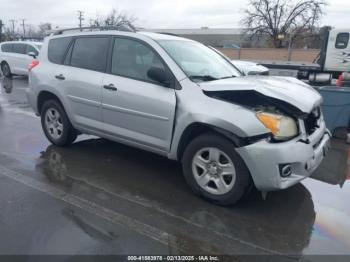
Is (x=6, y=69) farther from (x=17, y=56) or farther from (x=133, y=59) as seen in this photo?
(x=133, y=59)

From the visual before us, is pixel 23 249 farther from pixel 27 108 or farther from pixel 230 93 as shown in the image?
pixel 27 108

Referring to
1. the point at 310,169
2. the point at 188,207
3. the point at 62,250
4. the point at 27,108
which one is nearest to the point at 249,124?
the point at 310,169

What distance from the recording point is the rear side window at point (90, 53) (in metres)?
4.81

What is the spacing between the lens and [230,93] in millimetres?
3668

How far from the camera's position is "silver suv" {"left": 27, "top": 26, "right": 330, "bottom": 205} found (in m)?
3.47

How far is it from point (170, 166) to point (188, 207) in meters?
1.25

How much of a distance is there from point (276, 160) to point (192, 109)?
1.02 m

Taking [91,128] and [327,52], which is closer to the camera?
[91,128]

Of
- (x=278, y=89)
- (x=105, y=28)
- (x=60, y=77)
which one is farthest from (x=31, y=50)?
(x=278, y=89)

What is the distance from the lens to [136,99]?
423 cm

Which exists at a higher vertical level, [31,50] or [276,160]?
[31,50]

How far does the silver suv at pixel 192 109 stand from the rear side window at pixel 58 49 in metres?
0.02

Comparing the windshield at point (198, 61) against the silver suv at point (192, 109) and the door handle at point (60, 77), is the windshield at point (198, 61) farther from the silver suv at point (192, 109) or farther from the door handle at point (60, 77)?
the door handle at point (60, 77)

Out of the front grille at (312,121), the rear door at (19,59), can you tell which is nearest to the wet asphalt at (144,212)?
the front grille at (312,121)
